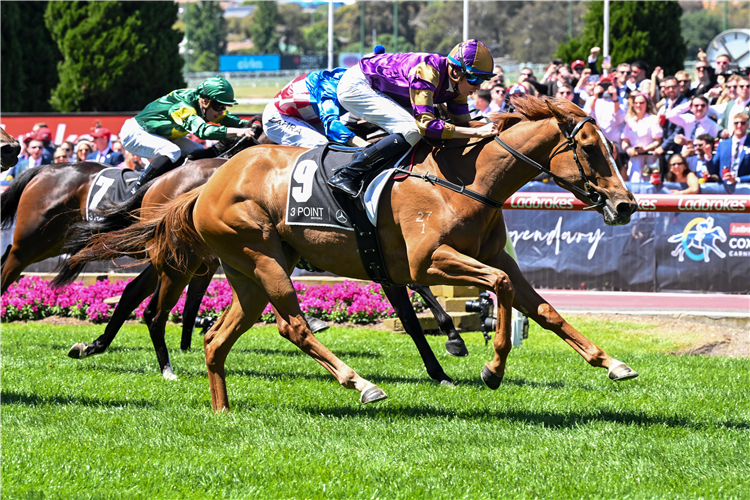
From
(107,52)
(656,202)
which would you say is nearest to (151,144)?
(656,202)

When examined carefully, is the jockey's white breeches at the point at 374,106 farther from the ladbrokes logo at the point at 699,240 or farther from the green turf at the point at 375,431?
the ladbrokes logo at the point at 699,240

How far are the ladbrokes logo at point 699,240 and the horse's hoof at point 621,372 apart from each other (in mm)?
6220

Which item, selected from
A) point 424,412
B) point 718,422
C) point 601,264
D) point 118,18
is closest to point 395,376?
point 424,412

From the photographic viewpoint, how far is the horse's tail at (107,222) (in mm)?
7945

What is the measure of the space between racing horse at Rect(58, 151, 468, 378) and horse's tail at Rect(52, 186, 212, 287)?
1.54 ft

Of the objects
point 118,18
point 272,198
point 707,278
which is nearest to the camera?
point 272,198

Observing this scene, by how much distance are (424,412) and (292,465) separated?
5.30ft

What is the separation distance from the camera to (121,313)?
8133 mm

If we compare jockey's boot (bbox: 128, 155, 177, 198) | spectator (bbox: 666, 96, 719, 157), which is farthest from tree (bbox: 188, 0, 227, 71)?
jockey's boot (bbox: 128, 155, 177, 198)

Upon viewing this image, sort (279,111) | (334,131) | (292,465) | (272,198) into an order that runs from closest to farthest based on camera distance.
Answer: (292,465), (272,198), (334,131), (279,111)

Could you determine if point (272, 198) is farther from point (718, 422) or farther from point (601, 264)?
point (601, 264)

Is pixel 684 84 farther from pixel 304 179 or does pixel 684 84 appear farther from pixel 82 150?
pixel 82 150

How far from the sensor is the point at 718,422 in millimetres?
→ 5633

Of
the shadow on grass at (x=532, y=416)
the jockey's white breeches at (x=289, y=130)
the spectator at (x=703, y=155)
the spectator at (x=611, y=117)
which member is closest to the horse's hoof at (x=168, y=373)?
the shadow on grass at (x=532, y=416)
